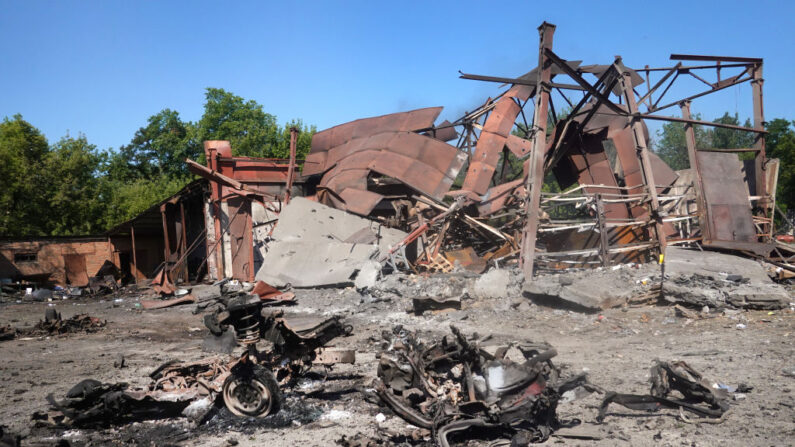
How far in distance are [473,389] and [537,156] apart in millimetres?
8244

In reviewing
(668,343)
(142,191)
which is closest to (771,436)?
(668,343)

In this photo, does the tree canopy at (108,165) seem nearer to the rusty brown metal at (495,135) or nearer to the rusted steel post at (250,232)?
the rusted steel post at (250,232)

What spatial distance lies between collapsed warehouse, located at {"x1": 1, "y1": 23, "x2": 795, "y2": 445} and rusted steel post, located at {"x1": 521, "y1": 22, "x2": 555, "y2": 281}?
45 millimetres

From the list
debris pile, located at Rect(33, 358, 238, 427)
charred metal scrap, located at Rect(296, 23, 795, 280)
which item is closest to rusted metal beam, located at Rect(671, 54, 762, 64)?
charred metal scrap, located at Rect(296, 23, 795, 280)

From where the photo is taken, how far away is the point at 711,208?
12.1m

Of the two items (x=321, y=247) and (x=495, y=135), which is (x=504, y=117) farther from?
(x=321, y=247)

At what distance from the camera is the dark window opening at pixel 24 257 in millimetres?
20856

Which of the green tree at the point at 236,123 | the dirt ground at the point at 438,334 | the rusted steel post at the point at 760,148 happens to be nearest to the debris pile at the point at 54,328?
the dirt ground at the point at 438,334

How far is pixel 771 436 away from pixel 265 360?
436 centimetres

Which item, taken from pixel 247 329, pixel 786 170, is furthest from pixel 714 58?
pixel 786 170

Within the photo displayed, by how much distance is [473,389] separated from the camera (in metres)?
4.26

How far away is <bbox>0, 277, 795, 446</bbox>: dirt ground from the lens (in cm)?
405

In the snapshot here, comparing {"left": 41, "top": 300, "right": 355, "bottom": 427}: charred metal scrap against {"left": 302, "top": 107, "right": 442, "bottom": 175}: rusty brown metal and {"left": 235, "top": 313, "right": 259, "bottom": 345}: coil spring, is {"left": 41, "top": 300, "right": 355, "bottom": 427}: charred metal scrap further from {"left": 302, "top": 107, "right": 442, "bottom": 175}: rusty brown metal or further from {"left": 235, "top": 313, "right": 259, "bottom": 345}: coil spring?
{"left": 302, "top": 107, "right": 442, "bottom": 175}: rusty brown metal

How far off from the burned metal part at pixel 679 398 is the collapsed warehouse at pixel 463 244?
0.05 feet
